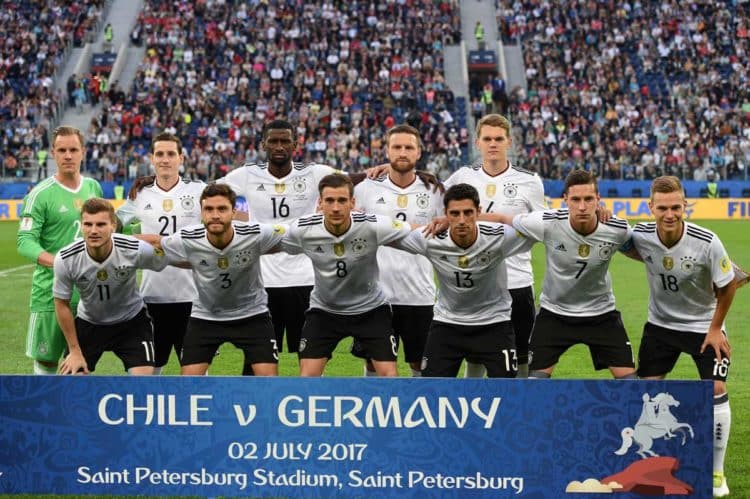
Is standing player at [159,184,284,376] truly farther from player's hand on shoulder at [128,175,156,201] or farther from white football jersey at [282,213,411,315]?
player's hand on shoulder at [128,175,156,201]

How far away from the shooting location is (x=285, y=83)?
3947cm

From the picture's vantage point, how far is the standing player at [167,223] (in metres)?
7.25

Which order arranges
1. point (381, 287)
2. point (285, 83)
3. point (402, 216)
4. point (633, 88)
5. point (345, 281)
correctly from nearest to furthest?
point (345, 281) < point (381, 287) < point (402, 216) < point (633, 88) < point (285, 83)

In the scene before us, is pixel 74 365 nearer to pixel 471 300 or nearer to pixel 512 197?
pixel 471 300

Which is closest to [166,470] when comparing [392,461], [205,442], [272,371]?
[205,442]

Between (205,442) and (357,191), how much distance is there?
111 inches

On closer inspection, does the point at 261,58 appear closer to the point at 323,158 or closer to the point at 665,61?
the point at 323,158

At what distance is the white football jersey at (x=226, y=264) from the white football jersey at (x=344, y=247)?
0.52ft

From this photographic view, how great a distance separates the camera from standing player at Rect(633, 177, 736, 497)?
6.11 metres

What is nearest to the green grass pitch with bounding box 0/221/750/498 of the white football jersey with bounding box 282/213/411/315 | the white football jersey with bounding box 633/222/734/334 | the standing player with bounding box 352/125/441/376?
the white football jersey with bounding box 633/222/734/334

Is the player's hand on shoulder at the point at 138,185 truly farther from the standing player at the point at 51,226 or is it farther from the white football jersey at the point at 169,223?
the standing player at the point at 51,226

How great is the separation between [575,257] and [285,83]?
3390cm

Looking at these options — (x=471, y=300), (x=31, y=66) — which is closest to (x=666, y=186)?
(x=471, y=300)

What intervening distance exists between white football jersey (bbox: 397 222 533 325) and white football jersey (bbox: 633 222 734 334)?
0.74 meters
